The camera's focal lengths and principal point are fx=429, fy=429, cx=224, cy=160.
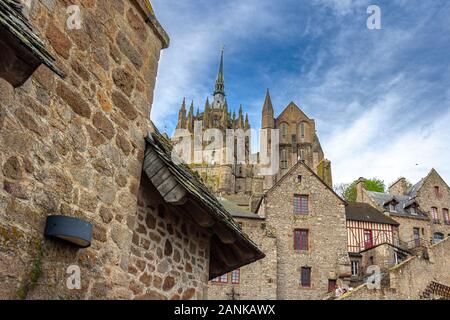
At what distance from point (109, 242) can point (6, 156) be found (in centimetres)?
140

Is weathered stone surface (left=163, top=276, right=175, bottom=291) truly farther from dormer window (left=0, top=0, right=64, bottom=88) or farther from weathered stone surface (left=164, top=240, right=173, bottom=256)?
dormer window (left=0, top=0, right=64, bottom=88)

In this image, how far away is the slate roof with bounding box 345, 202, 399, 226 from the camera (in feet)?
114

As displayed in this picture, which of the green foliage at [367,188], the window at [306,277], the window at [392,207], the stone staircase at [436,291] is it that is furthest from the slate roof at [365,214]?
the green foliage at [367,188]

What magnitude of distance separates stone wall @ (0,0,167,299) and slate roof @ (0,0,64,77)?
1.05 feet

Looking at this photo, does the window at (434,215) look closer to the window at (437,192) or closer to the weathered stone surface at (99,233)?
the window at (437,192)

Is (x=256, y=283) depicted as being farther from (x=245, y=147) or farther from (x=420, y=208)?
(x=245, y=147)

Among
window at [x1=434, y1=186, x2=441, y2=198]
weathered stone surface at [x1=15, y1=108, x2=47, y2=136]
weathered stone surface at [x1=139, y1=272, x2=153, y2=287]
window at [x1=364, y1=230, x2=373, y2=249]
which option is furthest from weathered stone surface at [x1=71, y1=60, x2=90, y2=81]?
window at [x1=434, y1=186, x2=441, y2=198]

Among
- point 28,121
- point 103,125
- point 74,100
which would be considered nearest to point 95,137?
point 103,125

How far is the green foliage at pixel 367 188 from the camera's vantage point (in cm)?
5550

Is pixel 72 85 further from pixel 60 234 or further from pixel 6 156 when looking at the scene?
pixel 60 234

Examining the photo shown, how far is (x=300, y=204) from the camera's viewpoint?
31062 mm

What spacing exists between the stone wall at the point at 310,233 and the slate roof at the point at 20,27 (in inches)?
1053

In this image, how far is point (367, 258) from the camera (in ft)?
104
